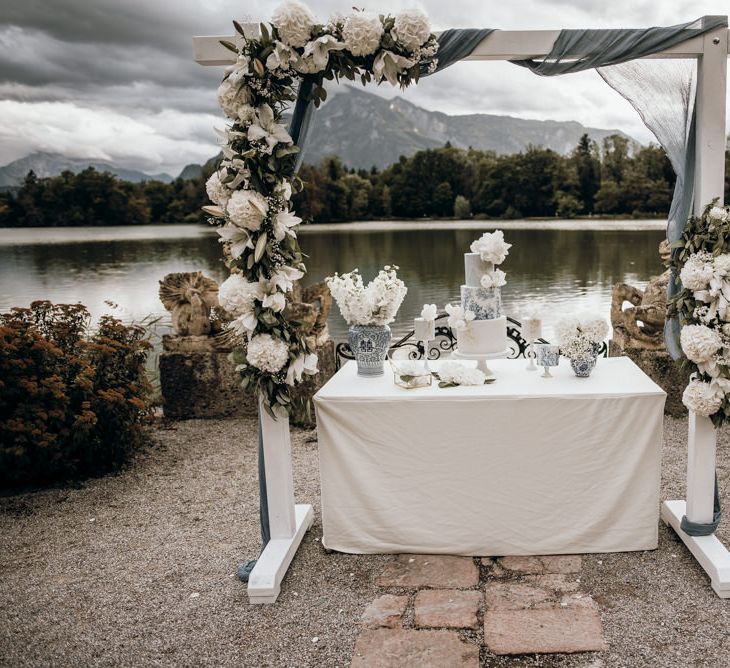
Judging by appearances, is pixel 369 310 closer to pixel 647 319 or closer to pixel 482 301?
pixel 482 301

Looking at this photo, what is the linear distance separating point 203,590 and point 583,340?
2.14 m

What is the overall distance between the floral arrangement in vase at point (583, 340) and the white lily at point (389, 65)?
147 cm

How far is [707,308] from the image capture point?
298 cm

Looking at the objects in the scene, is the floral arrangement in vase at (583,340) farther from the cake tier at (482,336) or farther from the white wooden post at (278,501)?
the white wooden post at (278,501)

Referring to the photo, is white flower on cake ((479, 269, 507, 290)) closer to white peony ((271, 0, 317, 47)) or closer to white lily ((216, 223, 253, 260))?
white lily ((216, 223, 253, 260))

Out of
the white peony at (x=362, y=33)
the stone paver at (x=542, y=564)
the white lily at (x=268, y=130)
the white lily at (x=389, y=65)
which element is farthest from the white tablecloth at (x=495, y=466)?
the white peony at (x=362, y=33)

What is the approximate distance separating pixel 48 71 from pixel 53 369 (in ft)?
38.1

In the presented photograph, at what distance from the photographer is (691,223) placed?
120 inches

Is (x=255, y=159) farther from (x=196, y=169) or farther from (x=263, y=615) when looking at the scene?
(x=196, y=169)

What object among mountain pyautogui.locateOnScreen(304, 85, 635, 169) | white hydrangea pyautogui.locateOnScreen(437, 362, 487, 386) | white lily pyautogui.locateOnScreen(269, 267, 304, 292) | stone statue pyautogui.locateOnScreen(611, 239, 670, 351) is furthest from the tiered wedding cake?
mountain pyautogui.locateOnScreen(304, 85, 635, 169)

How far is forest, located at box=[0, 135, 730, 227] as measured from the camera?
14.4 m

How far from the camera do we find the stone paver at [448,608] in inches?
106

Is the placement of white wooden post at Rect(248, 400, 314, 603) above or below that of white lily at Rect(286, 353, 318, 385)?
below

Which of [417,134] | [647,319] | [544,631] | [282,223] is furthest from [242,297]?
[417,134]
